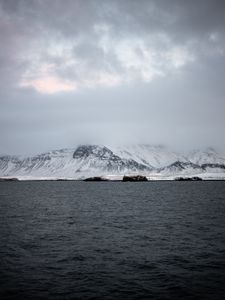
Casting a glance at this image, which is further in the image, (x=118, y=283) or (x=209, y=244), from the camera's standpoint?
(x=209, y=244)

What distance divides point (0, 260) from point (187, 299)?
706 inches

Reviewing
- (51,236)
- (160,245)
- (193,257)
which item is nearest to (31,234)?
(51,236)

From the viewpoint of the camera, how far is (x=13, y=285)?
932 inches

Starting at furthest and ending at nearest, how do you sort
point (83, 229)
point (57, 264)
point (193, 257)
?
point (83, 229)
point (193, 257)
point (57, 264)

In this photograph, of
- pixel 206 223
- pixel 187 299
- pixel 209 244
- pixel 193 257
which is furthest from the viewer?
pixel 206 223

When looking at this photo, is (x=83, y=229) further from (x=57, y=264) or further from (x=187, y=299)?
(x=187, y=299)

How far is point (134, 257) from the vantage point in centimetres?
3147

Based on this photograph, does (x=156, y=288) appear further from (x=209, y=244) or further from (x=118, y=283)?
(x=209, y=244)

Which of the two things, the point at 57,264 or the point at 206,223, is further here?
the point at 206,223

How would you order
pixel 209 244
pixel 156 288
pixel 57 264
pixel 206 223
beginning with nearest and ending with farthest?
pixel 156 288 < pixel 57 264 < pixel 209 244 < pixel 206 223

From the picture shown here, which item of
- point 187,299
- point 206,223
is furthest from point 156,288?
point 206,223

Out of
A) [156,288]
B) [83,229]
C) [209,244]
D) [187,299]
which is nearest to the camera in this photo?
[187,299]

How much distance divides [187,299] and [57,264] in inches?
502

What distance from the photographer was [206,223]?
52.2m
